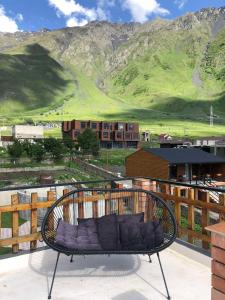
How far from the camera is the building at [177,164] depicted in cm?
4316

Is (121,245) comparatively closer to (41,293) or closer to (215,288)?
(41,293)

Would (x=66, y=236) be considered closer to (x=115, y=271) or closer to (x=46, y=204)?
(x=115, y=271)

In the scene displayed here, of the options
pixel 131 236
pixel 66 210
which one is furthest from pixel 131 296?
pixel 66 210

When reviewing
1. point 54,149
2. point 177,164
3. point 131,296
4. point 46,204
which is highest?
point 46,204

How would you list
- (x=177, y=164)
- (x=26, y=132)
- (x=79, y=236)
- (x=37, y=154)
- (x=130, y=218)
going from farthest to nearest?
(x=26, y=132), (x=37, y=154), (x=177, y=164), (x=130, y=218), (x=79, y=236)

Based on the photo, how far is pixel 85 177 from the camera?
5034cm

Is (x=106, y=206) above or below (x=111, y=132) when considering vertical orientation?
below

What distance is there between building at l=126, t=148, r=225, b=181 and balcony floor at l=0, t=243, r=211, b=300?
36.4 metres

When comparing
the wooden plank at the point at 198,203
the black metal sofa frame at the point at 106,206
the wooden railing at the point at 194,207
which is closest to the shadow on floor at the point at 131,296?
the black metal sofa frame at the point at 106,206

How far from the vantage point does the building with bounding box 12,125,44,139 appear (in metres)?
112

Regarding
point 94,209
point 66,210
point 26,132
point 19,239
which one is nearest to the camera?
point 19,239

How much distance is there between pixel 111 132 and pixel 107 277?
101m

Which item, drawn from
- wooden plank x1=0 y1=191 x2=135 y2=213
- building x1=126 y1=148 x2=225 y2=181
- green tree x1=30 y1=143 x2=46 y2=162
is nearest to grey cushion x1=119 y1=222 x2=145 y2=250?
wooden plank x1=0 y1=191 x2=135 y2=213

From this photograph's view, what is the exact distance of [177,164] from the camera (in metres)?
43.2
